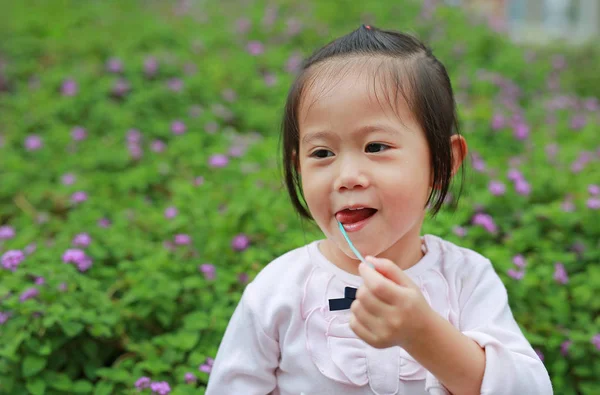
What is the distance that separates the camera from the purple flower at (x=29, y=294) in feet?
6.79

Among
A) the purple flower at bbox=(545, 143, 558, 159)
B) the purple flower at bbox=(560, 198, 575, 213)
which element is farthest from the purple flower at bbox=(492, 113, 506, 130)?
the purple flower at bbox=(560, 198, 575, 213)

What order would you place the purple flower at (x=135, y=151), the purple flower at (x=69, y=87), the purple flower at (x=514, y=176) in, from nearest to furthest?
the purple flower at (x=514, y=176) → the purple flower at (x=135, y=151) → the purple flower at (x=69, y=87)

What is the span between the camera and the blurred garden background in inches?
84.5

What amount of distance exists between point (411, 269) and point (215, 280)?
3.15 feet

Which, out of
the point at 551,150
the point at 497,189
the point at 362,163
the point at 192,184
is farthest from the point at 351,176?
the point at 551,150

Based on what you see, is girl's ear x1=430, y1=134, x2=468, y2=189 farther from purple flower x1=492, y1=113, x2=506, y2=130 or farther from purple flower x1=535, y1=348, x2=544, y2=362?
purple flower x1=492, y1=113, x2=506, y2=130

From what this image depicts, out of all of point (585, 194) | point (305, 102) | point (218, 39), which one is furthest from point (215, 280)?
point (218, 39)

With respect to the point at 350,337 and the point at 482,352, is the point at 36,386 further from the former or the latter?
the point at 482,352

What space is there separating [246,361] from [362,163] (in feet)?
1.81

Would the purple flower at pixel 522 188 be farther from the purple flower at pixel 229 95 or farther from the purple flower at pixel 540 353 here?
the purple flower at pixel 229 95

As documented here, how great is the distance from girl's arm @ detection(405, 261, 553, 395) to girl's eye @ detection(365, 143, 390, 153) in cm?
38

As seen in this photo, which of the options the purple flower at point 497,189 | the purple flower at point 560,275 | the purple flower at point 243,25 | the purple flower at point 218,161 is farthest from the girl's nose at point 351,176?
the purple flower at point 243,25

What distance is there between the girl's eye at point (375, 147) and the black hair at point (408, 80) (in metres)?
0.09

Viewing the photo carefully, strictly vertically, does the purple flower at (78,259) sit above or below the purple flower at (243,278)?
below
